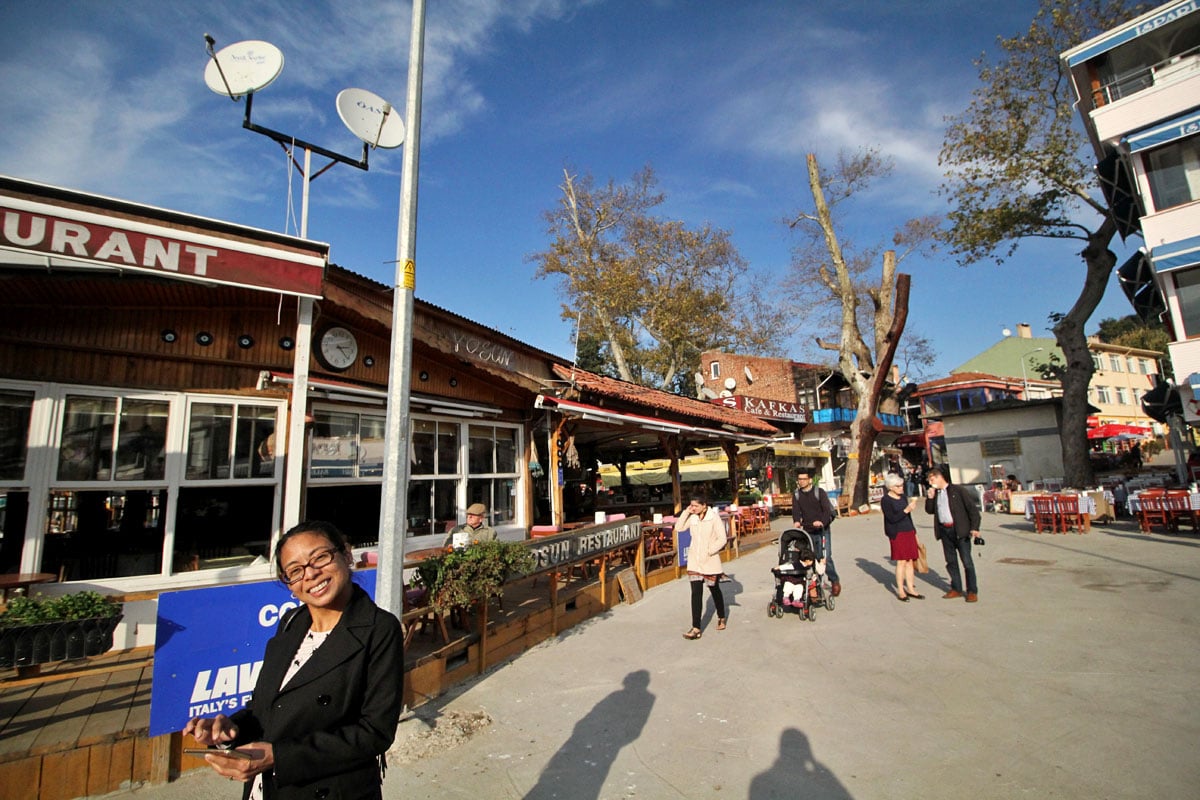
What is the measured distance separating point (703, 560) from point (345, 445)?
15.1 feet

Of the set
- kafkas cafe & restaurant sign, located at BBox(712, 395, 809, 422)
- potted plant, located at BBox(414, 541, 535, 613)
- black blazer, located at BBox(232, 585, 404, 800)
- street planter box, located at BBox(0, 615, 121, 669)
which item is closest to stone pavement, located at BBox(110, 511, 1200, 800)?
potted plant, located at BBox(414, 541, 535, 613)

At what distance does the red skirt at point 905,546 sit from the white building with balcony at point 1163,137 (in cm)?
1444

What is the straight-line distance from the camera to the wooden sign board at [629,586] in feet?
29.6

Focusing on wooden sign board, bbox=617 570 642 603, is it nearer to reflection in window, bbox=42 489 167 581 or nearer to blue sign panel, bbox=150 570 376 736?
blue sign panel, bbox=150 570 376 736

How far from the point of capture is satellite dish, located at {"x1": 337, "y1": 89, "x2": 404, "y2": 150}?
6.29m

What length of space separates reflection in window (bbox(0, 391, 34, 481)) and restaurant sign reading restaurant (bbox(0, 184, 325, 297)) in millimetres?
1328

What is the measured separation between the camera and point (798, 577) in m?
7.55

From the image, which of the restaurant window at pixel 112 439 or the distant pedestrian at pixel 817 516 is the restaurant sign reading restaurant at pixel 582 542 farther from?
the restaurant window at pixel 112 439

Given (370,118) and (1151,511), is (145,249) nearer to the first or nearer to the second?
(370,118)

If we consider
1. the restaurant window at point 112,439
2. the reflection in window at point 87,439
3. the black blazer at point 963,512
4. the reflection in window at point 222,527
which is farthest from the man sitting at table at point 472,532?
the black blazer at point 963,512

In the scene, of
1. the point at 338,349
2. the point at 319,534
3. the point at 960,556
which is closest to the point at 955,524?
the point at 960,556

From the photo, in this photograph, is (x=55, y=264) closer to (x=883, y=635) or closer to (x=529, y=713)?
(x=529, y=713)

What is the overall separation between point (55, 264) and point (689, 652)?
6820 mm

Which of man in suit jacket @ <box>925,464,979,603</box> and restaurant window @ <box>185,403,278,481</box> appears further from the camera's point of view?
man in suit jacket @ <box>925,464,979,603</box>
